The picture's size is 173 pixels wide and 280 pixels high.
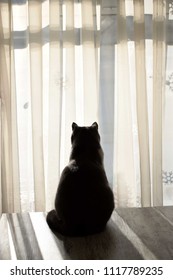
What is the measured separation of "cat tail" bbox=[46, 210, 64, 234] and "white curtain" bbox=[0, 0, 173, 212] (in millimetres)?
1029

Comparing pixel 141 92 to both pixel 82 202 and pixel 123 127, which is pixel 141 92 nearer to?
pixel 123 127

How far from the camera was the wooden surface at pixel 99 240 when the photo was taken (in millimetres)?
998

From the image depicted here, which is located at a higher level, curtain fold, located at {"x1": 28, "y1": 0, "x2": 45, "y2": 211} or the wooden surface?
curtain fold, located at {"x1": 28, "y1": 0, "x2": 45, "y2": 211}

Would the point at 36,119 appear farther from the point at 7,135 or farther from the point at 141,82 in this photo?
the point at 141,82

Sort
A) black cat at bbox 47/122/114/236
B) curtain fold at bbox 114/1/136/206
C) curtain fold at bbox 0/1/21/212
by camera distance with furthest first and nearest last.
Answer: curtain fold at bbox 114/1/136/206, curtain fold at bbox 0/1/21/212, black cat at bbox 47/122/114/236

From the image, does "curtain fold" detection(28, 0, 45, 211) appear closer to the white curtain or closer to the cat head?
the white curtain

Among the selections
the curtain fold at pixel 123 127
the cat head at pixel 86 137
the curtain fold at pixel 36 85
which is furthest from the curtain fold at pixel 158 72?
the cat head at pixel 86 137

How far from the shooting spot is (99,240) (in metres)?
1.11

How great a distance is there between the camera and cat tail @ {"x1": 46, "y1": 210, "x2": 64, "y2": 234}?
1195 mm

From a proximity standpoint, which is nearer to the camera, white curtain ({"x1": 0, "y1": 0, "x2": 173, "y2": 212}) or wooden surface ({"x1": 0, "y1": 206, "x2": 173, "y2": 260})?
wooden surface ({"x1": 0, "y1": 206, "x2": 173, "y2": 260})

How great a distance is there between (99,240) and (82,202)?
14cm

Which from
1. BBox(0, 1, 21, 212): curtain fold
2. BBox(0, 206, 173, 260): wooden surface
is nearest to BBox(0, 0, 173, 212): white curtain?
BBox(0, 1, 21, 212): curtain fold

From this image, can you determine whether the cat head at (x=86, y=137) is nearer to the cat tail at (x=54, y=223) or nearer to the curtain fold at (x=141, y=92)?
the cat tail at (x=54, y=223)
